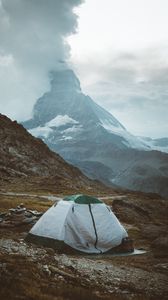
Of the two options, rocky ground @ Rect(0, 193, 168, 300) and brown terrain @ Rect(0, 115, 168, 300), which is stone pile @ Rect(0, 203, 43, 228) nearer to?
brown terrain @ Rect(0, 115, 168, 300)

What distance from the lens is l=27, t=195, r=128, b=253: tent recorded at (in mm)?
28094

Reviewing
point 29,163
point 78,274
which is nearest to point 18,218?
point 78,274

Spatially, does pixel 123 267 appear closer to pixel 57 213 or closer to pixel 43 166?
pixel 57 213

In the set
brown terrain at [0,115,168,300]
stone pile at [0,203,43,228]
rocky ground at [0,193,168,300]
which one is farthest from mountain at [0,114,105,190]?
rocky ground at [0,193,168,300]

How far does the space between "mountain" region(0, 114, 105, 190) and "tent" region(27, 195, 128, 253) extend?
3143 inches

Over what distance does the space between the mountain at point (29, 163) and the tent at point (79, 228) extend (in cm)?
7983

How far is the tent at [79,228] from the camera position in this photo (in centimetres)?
2809

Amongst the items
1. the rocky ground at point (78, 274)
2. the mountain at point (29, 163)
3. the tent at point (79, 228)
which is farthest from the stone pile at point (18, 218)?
the mountain at point (29, 163)

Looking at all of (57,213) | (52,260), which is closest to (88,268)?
(52,260)

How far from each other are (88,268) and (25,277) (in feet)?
17.5

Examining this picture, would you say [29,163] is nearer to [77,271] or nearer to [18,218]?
[18,218]

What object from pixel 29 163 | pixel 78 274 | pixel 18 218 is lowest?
pixel 78 274

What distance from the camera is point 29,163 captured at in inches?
5148

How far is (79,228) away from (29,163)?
340 ft
